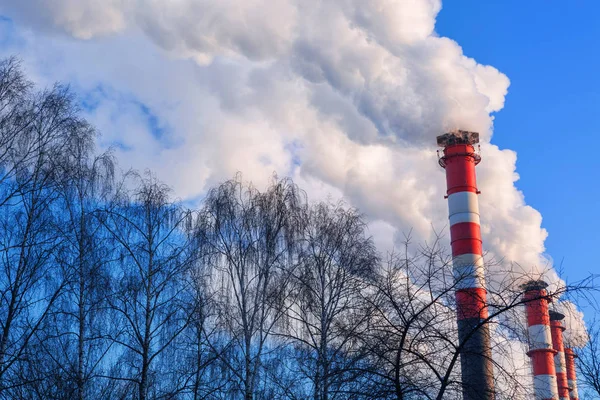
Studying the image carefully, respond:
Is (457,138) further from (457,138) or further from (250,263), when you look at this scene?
(250,263)

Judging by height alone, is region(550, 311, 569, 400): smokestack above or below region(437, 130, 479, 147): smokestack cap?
below

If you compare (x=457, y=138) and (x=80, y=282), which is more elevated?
(x=457, y=138)

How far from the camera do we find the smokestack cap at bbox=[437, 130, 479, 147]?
28734mm

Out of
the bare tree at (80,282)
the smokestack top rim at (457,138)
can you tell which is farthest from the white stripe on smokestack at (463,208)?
the bare tree at (80,282)

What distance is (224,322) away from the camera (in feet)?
57.7

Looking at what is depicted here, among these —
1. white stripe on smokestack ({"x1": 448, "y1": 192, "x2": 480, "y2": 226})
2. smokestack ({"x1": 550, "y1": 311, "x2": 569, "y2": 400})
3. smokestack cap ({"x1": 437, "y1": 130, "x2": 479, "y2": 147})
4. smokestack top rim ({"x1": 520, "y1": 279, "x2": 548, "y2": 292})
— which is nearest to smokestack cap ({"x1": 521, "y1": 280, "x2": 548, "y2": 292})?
smokestack top rim ({"x1": 520, "y1": 279, "x2": 548, "y2": 292})

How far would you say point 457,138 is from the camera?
2878 centimetres

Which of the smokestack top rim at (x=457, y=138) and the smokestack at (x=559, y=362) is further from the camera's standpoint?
the smokestack at (x=559, y=362)

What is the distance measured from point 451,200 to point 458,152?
211cm

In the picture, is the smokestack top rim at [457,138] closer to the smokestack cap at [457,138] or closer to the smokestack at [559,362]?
the smokestack cap at [457,138]

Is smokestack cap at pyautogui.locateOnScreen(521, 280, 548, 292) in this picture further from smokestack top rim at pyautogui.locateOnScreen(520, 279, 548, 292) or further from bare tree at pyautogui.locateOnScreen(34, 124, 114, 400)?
bare tree at pyautogui.locateOnScreen(34, 124, 114, 400)

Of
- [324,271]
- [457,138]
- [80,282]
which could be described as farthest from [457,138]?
[80,282]

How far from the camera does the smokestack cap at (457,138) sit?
94.3ft

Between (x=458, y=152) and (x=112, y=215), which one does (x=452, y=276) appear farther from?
(x=458, y=152)
